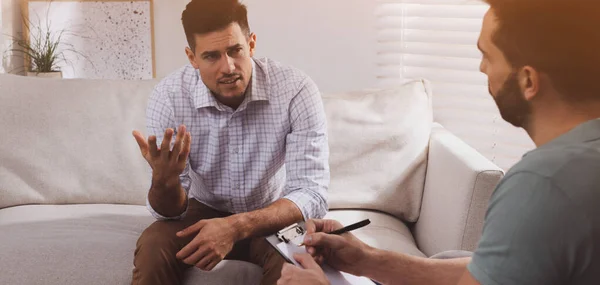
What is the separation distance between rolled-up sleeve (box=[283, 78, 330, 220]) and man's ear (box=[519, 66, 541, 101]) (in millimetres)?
1020

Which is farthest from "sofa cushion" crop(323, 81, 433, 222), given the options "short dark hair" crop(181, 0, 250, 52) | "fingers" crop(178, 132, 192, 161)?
"fingers" crop(178, 132, 192, 161)

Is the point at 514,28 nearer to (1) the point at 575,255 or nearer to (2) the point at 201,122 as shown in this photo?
(1) the point at 575,255

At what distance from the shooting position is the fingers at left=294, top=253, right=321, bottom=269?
137 cm

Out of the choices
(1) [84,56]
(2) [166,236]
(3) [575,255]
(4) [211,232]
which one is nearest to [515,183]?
(3) [575,255]

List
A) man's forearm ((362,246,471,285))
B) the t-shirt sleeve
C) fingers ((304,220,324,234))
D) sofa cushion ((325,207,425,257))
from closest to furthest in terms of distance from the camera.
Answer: the t-shirt sleeve, man's forearm ((362,246,471,285)), fingers ((304,220,324,234)), sofa cushion ((325,207,425,257))

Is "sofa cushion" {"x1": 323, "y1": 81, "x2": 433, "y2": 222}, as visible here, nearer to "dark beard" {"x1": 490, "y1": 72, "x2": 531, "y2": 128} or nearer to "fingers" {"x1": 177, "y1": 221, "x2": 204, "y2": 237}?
"fingers" {"x1": 177, "y1": 221, "x2": 204, "y2": 237}

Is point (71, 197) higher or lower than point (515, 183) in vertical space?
lower

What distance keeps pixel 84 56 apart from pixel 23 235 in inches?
50.9

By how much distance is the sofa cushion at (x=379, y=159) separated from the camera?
2.42 m

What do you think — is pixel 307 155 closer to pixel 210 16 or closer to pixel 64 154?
pixel 210 16

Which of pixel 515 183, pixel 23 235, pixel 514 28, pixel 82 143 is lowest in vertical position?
pixel 23 235

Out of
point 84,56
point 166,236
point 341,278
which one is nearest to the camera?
point 341,278

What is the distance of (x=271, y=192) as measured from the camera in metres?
2.17

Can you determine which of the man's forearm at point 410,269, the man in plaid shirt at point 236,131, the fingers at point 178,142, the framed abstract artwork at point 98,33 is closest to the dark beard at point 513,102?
the man's forearm at point 410,269
